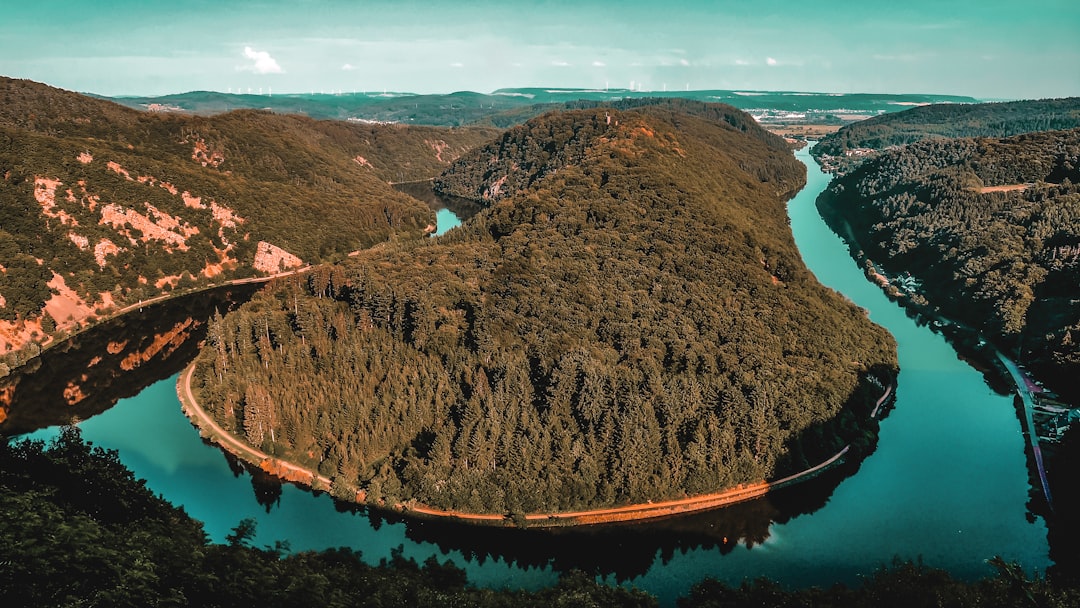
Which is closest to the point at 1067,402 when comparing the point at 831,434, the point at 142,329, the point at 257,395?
the point at 831,434

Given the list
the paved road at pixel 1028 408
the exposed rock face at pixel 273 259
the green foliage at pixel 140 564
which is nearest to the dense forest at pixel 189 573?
the green foliage at pixel 140 564

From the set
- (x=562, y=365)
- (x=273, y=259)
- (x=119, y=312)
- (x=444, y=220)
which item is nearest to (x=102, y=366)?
(x=119, y=312)

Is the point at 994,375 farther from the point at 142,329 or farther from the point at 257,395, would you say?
the point at 142,329

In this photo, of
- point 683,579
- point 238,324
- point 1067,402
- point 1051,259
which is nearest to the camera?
point 683,579

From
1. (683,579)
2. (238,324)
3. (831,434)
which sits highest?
(238,324)

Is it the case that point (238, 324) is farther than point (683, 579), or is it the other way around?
point (238, 324)

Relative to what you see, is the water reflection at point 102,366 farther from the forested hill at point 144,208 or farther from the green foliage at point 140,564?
the green foliage at point 140,564
